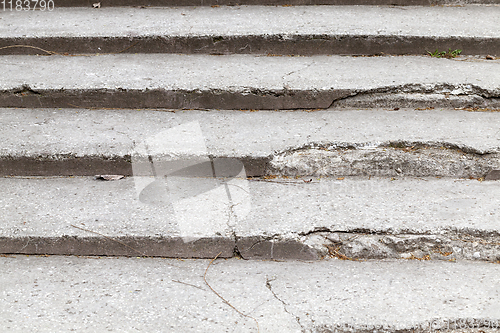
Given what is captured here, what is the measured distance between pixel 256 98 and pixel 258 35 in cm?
58

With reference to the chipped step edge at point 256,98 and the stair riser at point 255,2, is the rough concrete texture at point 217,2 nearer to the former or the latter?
the stair riser at point 255,2

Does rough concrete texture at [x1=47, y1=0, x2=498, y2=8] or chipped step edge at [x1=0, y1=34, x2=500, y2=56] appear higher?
rough concrete texture at [x1=47, y1=0, x2=498, y2=8]

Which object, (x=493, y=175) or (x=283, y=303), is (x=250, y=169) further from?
(x=493, y=175)

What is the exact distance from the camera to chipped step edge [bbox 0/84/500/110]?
2.59 m

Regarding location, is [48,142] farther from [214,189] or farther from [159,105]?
[214,189]

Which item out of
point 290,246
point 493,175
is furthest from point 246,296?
point 493,175

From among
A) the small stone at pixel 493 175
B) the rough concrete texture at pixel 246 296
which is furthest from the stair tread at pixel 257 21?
the rough concrete texture at pixel 246 296

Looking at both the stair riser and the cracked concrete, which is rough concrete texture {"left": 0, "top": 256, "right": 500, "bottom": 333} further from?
the stair riser

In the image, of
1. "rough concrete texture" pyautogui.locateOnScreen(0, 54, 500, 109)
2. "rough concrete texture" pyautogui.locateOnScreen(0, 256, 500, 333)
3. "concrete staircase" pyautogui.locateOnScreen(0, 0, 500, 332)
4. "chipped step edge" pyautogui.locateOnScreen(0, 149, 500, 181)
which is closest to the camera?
"rough concrete texture" pyautogui.locateOnScreen(0, 256, 500, 333)

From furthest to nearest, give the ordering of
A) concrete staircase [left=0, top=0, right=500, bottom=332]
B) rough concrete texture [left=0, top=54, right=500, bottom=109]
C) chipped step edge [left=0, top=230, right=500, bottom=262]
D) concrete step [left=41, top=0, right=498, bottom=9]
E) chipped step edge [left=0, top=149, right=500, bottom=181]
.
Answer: concrete step [left=41, top=0, right=498, bottom=9] → rough concrete texture [left=0, top=54, right=500, bottom=109] → chipped step edge [left=0, top=149, right=500, bottom=181] → chipped step edge [left=0, top=230, right=500, bottom=262] → concrete staircase [left=0, top=0, right=500, bottom=332]

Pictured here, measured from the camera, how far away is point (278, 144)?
2316mm

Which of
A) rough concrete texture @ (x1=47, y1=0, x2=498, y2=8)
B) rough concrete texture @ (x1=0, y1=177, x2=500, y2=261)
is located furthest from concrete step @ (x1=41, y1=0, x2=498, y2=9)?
rough concrete texture @ (x1=0, y1=177, x2=500, y2=261)

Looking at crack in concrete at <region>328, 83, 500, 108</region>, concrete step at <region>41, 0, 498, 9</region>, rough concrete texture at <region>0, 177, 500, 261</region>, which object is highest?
concrete step at <region>41, 0, 498, 9</region>

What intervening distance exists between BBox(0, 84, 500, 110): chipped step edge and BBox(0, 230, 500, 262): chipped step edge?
39.4 inches
